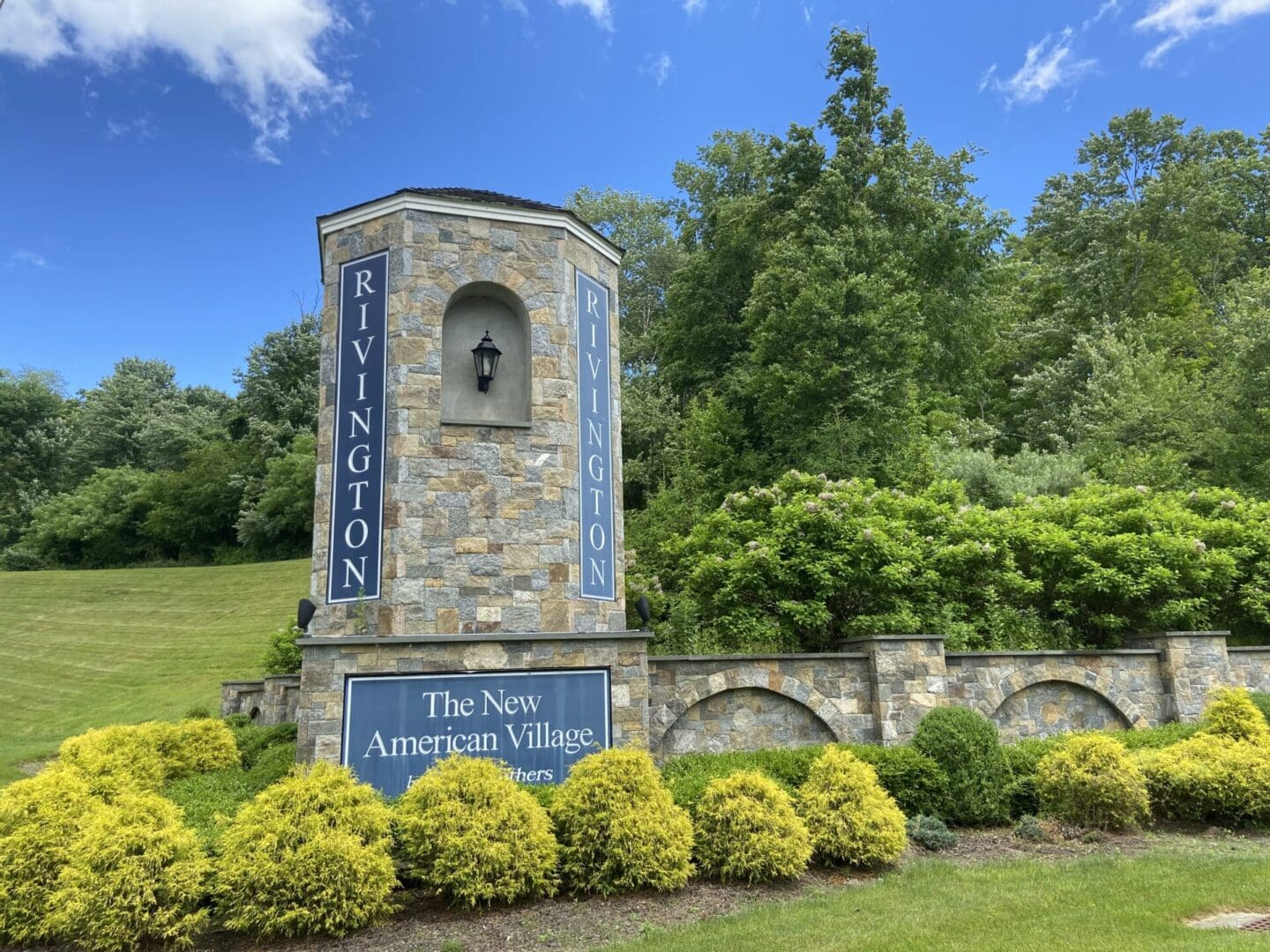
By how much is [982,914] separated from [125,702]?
1887cm

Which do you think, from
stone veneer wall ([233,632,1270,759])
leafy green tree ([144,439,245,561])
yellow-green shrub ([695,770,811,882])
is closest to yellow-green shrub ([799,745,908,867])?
yellow-green shrub ([695,770,811,882])

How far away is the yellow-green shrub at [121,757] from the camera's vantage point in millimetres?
6948

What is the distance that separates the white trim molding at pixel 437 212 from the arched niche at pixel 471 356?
740 millimetres

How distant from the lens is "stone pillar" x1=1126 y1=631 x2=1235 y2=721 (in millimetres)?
9906

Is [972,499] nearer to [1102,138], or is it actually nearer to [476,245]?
[476,245]

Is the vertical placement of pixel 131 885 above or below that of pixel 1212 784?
above

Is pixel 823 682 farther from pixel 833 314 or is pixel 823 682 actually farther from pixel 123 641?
pixel 123 641

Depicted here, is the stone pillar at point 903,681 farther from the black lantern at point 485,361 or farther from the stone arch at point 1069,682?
the black lantern at point 485,361

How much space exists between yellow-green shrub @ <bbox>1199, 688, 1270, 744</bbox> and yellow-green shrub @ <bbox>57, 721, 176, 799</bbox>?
33.2 ft

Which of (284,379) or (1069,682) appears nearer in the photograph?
(1069,682)

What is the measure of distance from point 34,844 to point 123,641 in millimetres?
21660

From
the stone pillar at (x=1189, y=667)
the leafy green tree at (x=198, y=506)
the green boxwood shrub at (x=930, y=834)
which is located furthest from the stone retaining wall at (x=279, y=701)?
the leafy green tree at (x=198, y=506)

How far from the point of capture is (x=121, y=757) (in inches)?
307

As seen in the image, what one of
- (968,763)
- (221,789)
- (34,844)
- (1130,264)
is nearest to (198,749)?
(221,789)
